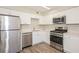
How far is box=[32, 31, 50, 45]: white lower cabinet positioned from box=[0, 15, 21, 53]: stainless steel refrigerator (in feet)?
5.82

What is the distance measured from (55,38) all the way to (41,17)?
2209 mm

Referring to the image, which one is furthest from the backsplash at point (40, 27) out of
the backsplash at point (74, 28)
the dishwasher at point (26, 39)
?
the backsplash at point (74, 28)

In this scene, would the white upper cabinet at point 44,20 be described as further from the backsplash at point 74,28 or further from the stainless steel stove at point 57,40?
the backsplash at point 74,28

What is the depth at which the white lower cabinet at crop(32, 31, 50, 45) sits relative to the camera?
5.43 metres

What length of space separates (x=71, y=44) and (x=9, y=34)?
261 centimetres

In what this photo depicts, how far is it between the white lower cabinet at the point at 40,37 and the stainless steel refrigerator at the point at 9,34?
1.77 metres

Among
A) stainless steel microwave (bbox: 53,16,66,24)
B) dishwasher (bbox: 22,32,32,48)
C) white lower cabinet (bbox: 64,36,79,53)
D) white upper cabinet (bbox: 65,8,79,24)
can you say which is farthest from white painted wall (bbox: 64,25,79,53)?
dishwasher (bbox: 22,32,32,48)

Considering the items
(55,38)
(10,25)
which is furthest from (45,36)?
(10,25)

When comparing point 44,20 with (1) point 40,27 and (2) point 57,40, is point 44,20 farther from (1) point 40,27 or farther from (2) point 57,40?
(2) point 57,40

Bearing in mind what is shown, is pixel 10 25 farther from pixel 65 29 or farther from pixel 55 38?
pixel 65 29

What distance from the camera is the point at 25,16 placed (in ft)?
15.6

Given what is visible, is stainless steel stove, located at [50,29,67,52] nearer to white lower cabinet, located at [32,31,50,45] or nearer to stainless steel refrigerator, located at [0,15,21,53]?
white lower cabinet, located at [32,31,50,45]

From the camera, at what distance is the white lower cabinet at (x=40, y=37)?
543 cm
